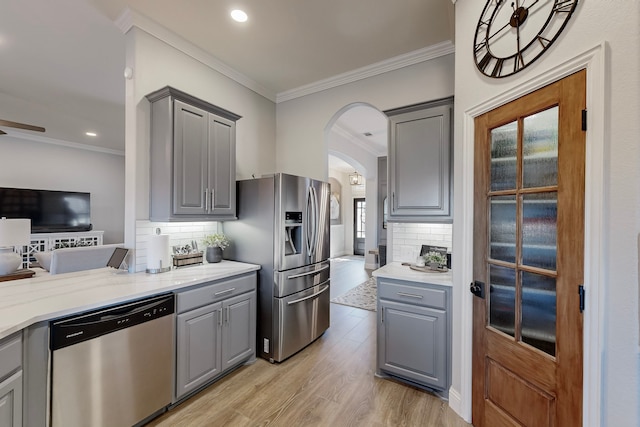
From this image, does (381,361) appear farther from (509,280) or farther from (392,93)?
(392,93)

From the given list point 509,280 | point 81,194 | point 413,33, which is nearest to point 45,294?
point 509,280

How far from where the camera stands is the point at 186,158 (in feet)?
7.97

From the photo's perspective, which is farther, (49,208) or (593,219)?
(49,208)

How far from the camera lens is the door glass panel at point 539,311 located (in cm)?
135

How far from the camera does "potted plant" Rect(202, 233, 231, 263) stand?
281 centimetres

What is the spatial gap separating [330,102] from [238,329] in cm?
284

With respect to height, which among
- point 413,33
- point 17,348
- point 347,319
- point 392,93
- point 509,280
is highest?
point 413,33

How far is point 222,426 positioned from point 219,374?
50cm

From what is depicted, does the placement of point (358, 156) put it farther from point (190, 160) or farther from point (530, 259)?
point (530, 259)

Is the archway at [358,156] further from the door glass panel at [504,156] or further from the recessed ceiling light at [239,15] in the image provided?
the door glass panel at [504,156]

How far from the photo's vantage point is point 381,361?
243 centimetres

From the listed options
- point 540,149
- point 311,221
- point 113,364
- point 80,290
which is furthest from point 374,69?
point 113,364

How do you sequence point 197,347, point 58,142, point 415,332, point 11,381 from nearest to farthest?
point 11,381, point 197,347, point 415,332, point 58,142

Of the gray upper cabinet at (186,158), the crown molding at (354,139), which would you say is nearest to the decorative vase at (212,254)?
the gray upper cabinet at (186,158)
